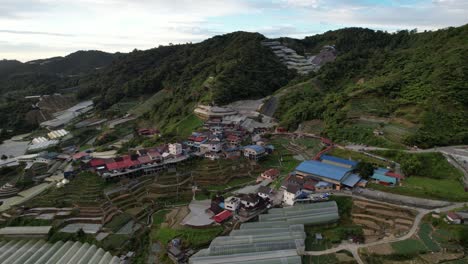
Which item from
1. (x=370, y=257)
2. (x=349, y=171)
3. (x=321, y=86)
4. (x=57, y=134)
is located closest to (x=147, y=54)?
(x=57, y=134)

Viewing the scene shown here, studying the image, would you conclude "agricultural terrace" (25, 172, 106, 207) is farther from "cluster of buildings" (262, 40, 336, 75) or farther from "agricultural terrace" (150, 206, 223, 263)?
"cluster of buildings" (262, 40, 336, 75)

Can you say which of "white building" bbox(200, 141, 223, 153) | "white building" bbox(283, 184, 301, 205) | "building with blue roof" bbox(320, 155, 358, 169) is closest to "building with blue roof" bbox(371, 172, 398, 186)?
"building with blue roof" bbox(320, 155, 358, 169)

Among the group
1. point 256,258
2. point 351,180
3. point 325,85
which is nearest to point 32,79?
point 325,85

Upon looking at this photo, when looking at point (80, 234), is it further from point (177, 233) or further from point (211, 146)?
point (211, 146)

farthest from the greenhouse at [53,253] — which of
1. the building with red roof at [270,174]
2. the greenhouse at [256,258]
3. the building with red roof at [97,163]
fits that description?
the building with red roof at [270,174]

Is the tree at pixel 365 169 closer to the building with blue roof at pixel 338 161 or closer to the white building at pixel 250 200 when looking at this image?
the building with blue roof at pixel 338 161
